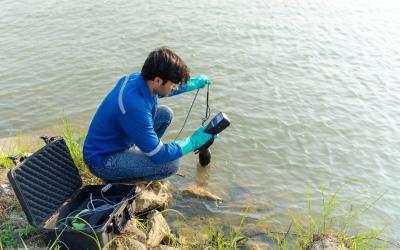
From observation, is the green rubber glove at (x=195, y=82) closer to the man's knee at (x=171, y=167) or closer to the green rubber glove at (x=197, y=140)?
the green rubber glove at (x=197, y=140)

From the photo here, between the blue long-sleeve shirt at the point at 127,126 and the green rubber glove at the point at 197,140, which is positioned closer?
the blue long-sleeve shirt at the point at 127,126

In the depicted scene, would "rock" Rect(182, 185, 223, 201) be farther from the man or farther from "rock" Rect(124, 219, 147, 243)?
"rock" Rect(124, 219, 147, 243)

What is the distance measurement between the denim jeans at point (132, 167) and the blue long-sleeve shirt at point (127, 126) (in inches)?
2.9

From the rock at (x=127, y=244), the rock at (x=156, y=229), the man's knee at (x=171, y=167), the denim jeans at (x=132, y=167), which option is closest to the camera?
the rock at (x=127, y=244)

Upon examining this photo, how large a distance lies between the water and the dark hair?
168 cm

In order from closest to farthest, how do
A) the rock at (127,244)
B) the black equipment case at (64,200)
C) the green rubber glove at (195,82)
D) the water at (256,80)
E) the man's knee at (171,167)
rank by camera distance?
the black equipment case at (64,200) < the rock at (127,244) < the man's knee at (171,167) < the green rubber glove at (195,82) < the water at (256,80)

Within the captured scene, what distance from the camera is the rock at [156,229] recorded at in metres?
3.60

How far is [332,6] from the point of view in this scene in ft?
34.0

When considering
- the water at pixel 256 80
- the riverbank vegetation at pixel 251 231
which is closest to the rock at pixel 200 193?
the water at pixel 256 80

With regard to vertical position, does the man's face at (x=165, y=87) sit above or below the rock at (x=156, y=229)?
above

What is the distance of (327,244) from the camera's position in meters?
3.56

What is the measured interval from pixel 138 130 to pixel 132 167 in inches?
21.6

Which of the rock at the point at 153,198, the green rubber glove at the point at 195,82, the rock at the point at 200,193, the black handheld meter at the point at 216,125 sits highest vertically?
the green rubber glove at the point at 195,82

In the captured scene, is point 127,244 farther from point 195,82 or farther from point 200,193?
point 195,82
